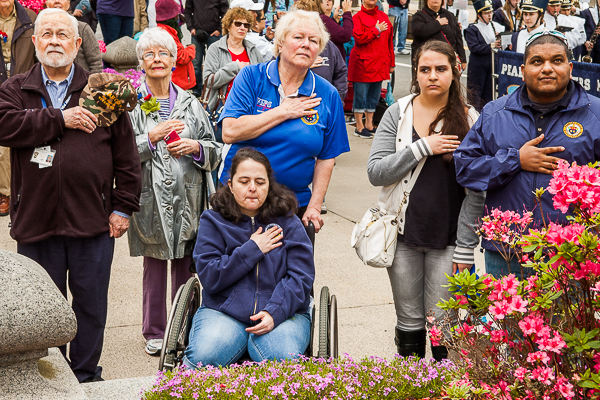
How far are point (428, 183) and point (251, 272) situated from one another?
1011mm

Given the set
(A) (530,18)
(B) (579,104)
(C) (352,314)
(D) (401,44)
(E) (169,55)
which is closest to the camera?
(B) (579,104)

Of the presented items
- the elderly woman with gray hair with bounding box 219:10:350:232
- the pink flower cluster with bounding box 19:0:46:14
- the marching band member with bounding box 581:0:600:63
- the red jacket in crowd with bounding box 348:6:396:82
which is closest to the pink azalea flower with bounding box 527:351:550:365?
the elderly woman with gray hair with bounding box 219:10:350:232

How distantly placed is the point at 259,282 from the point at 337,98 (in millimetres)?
1207

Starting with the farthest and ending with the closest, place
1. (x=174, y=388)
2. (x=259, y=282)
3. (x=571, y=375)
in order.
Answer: (x=259, y=282) < (x=174, y=388) < (x=571, y=375)

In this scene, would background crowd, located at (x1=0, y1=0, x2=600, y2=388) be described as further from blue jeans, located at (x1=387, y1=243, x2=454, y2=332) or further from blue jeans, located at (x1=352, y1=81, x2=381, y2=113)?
blue jeans, located at (x1=352, y1=81, x2=381, y2=113)

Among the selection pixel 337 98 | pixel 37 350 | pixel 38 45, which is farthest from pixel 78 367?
pixel 337 98

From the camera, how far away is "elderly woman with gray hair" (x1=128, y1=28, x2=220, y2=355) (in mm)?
4227

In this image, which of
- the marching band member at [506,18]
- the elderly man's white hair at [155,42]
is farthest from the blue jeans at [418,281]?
the marching band member at [506,18]

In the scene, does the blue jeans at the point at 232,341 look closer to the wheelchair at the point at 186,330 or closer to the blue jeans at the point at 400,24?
the wheelchair at the point at 186,330

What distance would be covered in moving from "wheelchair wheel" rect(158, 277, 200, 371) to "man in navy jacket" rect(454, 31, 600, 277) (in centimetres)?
145

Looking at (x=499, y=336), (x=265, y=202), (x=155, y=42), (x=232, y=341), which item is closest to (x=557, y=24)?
(x=155, y=42)

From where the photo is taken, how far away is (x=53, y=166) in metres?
3.55

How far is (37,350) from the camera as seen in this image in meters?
2.89

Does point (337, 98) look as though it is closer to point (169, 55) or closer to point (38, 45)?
point (169, 55)
